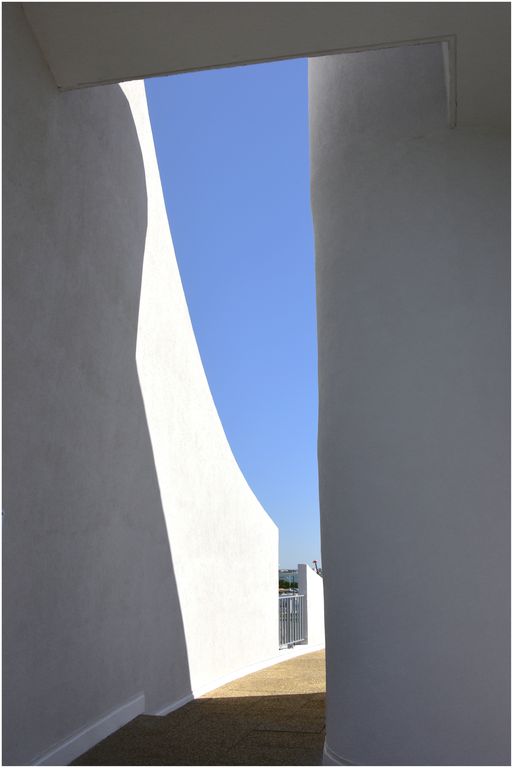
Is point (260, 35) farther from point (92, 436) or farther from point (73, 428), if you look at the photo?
point (92, 436)

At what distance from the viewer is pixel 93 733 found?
497 cm

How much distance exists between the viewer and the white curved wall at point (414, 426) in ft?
13.4

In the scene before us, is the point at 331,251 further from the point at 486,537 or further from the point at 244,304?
the point at 244,304

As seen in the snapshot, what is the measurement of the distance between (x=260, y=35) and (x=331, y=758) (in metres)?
4.31

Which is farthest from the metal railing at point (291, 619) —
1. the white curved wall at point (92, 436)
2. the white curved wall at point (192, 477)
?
the white curved wall at point (92, 436)

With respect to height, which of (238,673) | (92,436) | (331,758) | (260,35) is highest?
(260,35)

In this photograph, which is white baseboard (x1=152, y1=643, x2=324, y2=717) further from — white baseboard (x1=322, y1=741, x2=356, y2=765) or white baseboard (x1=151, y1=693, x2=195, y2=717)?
white baseboard (x1=322, y1=741, x2=356, y2=765)

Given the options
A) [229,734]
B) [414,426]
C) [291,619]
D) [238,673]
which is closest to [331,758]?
[229,734]

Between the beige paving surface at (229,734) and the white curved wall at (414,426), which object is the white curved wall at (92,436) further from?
the white curved wall at (414,426)

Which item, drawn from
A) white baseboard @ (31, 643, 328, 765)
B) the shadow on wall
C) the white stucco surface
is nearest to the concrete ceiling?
the shadow on wall

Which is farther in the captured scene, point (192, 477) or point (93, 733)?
point (192, 477)

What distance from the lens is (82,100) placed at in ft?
17.4

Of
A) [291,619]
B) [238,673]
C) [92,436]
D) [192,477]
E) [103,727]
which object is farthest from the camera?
[291,619]

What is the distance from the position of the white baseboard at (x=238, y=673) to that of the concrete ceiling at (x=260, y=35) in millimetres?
5198
